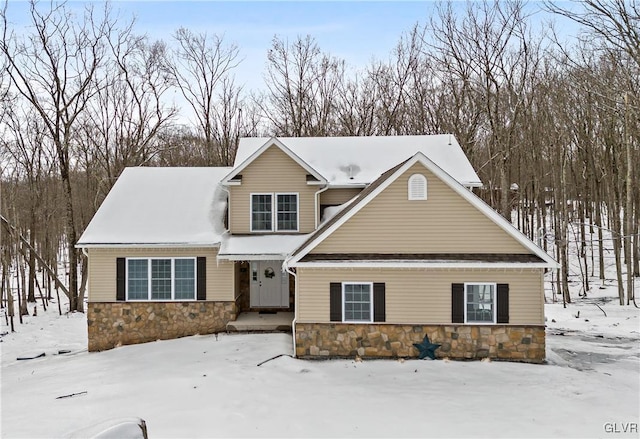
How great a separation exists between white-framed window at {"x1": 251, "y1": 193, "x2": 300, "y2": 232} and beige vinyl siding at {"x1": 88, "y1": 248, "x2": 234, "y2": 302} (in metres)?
1.66

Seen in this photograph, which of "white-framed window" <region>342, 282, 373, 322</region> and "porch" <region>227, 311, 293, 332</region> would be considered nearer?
"white-framed window" <region>342, 282, 373, 322</region>

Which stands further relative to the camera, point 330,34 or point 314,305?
point 330,34

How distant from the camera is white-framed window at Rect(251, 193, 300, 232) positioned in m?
14.1

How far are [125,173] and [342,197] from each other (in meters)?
8.06

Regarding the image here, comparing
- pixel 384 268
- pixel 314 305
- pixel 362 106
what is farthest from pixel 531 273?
pixel 362 106

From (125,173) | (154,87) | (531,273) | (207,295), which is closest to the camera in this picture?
(531,273)

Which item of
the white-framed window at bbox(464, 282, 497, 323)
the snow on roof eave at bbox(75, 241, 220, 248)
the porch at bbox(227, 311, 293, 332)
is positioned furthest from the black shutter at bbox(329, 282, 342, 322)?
the snow on roof eave at bbox(75, 241, 220, 248)

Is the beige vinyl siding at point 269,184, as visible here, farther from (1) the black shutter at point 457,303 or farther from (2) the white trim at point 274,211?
(1) the black shutter at point 457,303

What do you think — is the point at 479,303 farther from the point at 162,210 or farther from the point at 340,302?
the point at 162,210

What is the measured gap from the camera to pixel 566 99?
22.8 meters

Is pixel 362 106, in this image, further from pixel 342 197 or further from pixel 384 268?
pixel 384 268

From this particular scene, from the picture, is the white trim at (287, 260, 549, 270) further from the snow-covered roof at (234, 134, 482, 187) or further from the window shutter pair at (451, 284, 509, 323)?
the snow-covered roof at (234, 134, 482, 187)

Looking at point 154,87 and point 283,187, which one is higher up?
point 154,87

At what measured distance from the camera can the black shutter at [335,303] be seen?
11.2m
